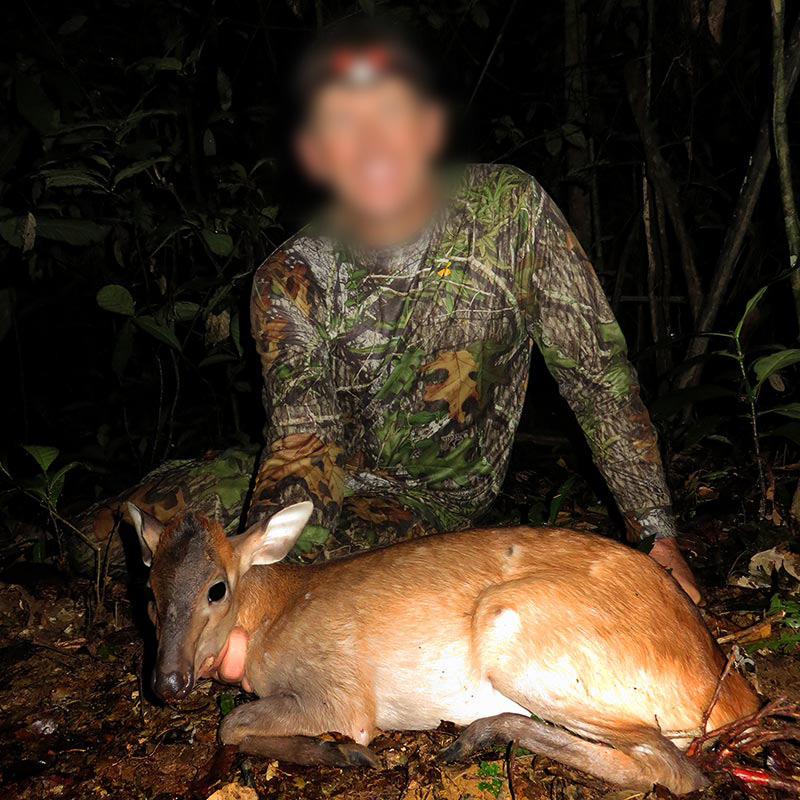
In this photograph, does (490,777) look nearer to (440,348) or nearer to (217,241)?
(440,348)

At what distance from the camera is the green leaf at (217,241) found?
5082mm

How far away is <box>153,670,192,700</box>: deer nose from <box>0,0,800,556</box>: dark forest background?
5.86 ft

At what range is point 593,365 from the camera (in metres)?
4.23

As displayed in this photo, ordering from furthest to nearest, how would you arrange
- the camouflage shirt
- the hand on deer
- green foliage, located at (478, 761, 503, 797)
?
the camouflage shirt, the hand on deer, green foliage, located at (478, 761, 503, 797)

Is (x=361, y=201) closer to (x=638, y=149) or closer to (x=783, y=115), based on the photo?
(x=783, y=115)

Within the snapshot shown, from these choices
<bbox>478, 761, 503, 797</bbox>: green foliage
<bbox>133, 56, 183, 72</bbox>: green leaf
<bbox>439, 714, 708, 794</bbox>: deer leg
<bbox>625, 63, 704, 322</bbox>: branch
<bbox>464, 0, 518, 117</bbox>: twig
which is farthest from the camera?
<bbox>625, 63, 704, 322</bbox>: branch

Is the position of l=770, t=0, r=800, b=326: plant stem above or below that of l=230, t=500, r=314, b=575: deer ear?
above

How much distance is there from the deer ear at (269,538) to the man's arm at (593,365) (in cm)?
176

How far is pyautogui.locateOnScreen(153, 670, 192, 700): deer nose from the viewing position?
109 inches

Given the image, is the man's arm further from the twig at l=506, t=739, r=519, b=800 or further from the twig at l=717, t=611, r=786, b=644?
the twig at l=506, t=739, r=519, b=800

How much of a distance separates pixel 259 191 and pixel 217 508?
2639 mm

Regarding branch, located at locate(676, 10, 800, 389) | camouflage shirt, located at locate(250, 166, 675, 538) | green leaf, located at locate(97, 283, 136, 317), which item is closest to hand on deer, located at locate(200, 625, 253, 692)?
camouflage shirt, located at locate(250, 166, 675, 538)

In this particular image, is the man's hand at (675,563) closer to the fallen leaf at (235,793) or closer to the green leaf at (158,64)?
the fallen leaf at (235,793)

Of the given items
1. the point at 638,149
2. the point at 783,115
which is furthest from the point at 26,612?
the point at 638,149
